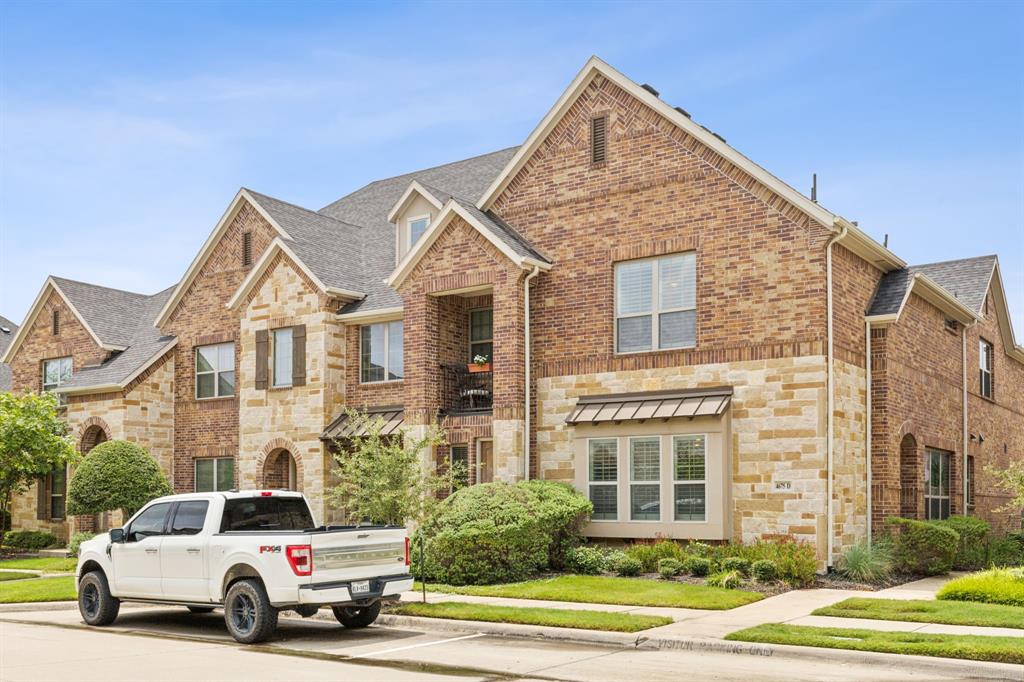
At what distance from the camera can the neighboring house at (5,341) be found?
128 ft

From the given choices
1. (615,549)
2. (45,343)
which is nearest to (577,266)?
(615,549)

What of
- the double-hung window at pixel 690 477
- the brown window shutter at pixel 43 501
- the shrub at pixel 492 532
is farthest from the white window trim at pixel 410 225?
the brown window shutter at pixel 43 501

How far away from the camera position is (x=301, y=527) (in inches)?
636

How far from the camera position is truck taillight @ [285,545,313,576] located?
13.7m

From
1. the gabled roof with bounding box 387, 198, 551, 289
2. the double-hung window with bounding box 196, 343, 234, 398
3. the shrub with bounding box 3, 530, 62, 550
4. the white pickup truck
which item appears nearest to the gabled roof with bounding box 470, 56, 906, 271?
the gabled roof with bounding box 387, 198, 551, 289

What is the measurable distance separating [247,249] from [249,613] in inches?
687

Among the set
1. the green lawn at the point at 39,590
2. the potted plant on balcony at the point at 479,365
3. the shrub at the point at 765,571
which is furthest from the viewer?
the potted plant on balcony at the point at 479,365

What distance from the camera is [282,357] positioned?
2767 centimetres

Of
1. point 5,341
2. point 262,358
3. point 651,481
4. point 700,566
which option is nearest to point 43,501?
point 262,358

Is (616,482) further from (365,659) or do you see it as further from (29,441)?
(29,441)

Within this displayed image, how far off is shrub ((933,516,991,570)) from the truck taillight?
45.9 feet

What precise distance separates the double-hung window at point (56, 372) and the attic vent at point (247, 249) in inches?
305

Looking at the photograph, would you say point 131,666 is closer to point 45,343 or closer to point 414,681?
point 414,681

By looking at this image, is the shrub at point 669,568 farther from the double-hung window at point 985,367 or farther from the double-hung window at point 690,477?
the double-hung window at point 985,367
